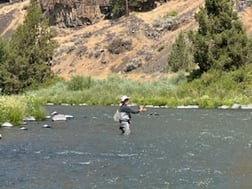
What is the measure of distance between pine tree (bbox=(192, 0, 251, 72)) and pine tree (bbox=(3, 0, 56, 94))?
19.6 metres

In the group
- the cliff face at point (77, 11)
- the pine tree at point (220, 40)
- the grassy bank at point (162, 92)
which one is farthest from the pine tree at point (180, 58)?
the cliff face at point (77, 11)

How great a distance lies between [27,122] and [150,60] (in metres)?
45.1

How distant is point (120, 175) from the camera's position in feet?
51.2

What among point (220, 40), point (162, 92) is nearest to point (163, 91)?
point (162, 92)

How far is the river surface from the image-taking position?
14742 mm

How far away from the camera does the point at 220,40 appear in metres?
52.2

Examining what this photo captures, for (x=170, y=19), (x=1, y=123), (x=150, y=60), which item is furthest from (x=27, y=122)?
(x=170, y=19)

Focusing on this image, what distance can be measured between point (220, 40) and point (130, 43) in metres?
30.7

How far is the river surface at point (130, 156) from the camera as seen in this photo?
48.4ft

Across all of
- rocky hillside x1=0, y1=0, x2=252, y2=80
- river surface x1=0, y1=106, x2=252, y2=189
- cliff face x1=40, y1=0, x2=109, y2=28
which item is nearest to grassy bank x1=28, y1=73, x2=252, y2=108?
rocky hillside x1=0, y1=0, x2=252, y2=80

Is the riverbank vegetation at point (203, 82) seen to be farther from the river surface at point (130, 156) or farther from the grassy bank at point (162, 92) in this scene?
the river surface at point (130, 156)

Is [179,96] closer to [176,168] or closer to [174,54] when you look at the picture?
[174,54]

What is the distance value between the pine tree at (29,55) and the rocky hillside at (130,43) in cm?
1084

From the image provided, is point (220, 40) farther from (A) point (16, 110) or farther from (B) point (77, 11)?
(B) point (77, 11)
